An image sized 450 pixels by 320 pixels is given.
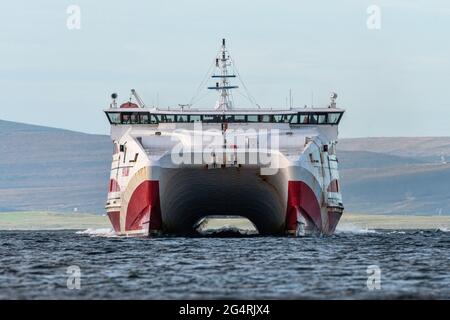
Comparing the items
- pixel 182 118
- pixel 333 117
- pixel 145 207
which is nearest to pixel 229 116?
pixel 182 118

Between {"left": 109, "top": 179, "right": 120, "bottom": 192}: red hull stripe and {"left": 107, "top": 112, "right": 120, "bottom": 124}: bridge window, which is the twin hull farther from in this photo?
{"left": 107, "top": 112, "right": 120, "bottom": 124}: bridge window

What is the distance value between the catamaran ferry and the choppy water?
3.78 metres

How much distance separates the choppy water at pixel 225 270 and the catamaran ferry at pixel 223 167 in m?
3.78

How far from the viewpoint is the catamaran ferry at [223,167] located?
8225cm

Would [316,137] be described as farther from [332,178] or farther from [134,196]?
[134,196]

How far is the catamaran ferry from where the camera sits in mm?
82250

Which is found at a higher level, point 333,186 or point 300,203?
point 333,186

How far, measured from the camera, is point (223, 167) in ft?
268

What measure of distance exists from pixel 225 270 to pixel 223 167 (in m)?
24.2

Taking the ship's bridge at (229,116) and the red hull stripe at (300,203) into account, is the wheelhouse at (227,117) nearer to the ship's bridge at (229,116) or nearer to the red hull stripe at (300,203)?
the ship's bridge at (229,116)

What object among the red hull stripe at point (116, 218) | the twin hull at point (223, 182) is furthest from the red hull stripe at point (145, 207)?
the red hull stripe at point (116, 218)

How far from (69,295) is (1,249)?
109ft

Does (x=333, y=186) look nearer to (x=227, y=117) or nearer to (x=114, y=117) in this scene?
(x=227, y=117)
